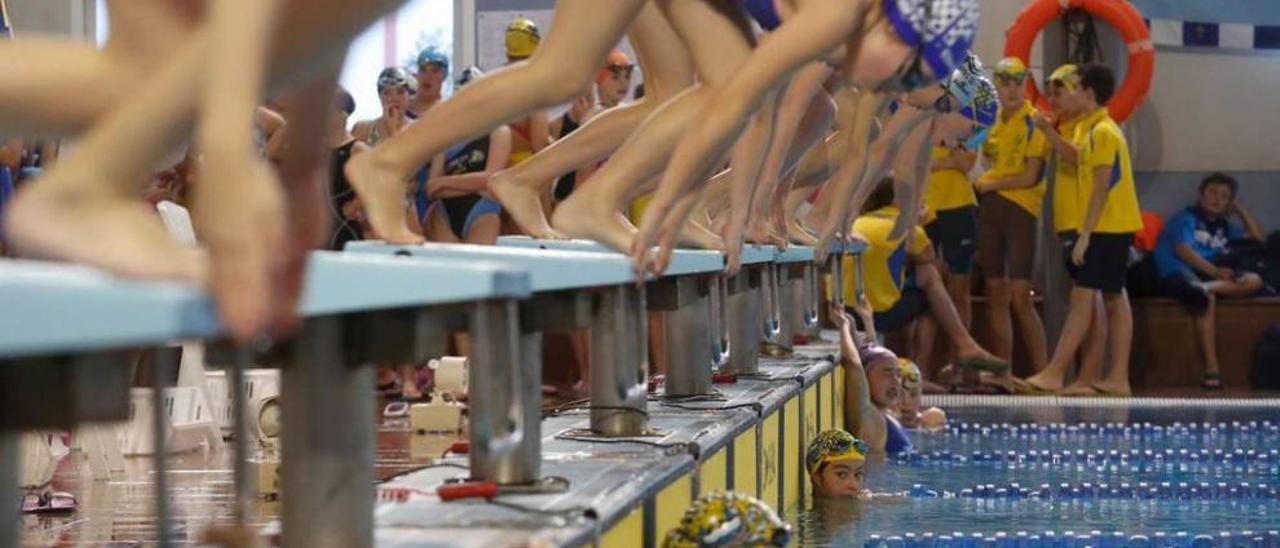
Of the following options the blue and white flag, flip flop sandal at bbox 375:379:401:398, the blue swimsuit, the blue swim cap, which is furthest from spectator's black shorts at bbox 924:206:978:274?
the blue swimsuit

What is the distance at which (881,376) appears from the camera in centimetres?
786

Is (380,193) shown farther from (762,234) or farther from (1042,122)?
(1042,122)

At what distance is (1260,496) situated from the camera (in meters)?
6.24

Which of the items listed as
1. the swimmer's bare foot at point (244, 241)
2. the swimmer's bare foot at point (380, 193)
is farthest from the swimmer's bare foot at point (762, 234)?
the swimmer's bare foot at point (244, 241)

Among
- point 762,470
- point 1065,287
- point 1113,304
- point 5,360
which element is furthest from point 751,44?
point 1065,287

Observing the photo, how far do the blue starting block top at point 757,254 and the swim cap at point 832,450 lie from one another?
521 mm

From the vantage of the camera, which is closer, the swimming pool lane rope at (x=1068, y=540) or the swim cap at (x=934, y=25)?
the swim cap at (x=934, y=25)

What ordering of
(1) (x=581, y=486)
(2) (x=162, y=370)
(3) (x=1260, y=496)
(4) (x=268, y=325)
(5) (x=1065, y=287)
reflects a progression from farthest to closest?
(5) (x=1065, y=287), (3) (x=1260, y=496), (1) (x=581, y=486), (2) (x=162, y=370), (4) (x=268, y=325)

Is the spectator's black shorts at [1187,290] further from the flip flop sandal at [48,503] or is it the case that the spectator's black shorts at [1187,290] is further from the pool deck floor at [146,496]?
the flip flop sandal at [48,503]

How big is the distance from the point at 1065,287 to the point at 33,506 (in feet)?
25.2

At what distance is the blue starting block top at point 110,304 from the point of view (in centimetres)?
142

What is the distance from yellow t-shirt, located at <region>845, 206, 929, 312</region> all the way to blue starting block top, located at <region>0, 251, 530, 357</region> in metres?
7.36

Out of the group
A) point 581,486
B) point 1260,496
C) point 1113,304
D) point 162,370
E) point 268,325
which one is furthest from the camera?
point 1113,304

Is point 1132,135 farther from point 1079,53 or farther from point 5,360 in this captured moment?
point 5,360
